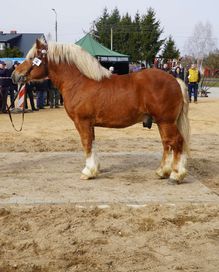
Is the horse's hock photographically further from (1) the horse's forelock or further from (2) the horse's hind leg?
(1) the horse's forelock

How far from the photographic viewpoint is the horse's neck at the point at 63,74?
255 inches

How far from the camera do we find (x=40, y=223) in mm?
4715

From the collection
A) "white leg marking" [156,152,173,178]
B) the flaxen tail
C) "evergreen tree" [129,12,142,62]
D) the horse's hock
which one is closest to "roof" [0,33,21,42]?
"evergreen tree" [129,12,142,62]

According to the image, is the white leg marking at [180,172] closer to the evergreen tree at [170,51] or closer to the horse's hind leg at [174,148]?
the horse's hind leg at [174,148]

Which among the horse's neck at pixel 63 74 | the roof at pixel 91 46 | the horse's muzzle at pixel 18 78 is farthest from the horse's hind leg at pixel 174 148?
the roof at pixel 91 46

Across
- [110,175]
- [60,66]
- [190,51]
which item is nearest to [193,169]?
[110,175]

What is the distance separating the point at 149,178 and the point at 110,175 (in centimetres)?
60

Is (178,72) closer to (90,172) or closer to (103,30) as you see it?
(90,172)

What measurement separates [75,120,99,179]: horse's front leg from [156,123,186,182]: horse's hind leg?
101cm

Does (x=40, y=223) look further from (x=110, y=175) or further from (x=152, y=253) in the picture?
(x=110, y=175)

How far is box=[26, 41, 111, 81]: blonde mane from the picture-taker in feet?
20.9

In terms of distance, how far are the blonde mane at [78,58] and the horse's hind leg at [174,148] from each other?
3.82 ft

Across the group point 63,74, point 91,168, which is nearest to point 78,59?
point 63,74

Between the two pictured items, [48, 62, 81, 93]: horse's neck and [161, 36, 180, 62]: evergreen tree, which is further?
[161, 36, 180, 62]: evergreen tree
